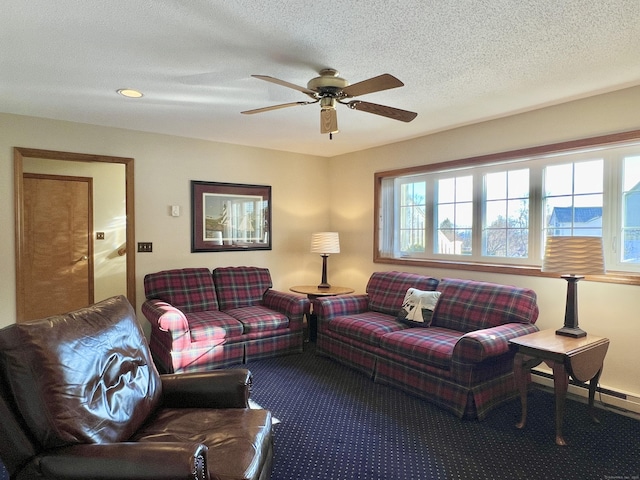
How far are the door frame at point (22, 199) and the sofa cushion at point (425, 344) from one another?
2.74 metres

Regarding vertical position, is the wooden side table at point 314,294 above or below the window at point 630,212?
below

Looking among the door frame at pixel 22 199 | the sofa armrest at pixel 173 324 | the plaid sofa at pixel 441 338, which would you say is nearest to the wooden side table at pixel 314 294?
the plaid sofa at pixel 441 338

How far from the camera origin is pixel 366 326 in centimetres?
346

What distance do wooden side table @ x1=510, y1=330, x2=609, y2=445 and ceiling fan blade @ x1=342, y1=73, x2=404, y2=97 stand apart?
186 cm

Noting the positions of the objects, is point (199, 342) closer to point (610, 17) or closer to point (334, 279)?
point (334, 279)

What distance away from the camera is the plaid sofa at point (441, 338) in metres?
2.63

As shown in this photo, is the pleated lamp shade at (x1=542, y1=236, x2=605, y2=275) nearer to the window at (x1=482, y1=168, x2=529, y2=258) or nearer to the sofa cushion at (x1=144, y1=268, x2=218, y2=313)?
the window at (x1=482, y1=168, x2=529, y2=258)

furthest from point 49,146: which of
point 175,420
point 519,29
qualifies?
point 519,29

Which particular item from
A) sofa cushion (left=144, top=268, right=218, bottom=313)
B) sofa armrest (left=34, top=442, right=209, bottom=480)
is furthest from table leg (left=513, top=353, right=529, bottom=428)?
sofa cushion (left=144, top=268, right=218, bottom=313)

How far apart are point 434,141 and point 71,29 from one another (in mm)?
3308

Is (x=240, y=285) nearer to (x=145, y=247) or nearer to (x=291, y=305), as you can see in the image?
(x=291, y=305)

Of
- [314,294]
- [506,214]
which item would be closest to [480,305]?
[506,214]

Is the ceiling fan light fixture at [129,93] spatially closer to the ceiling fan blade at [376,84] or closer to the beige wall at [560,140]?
the ceiling fan blade at [376,84]

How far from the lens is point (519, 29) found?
199cm
